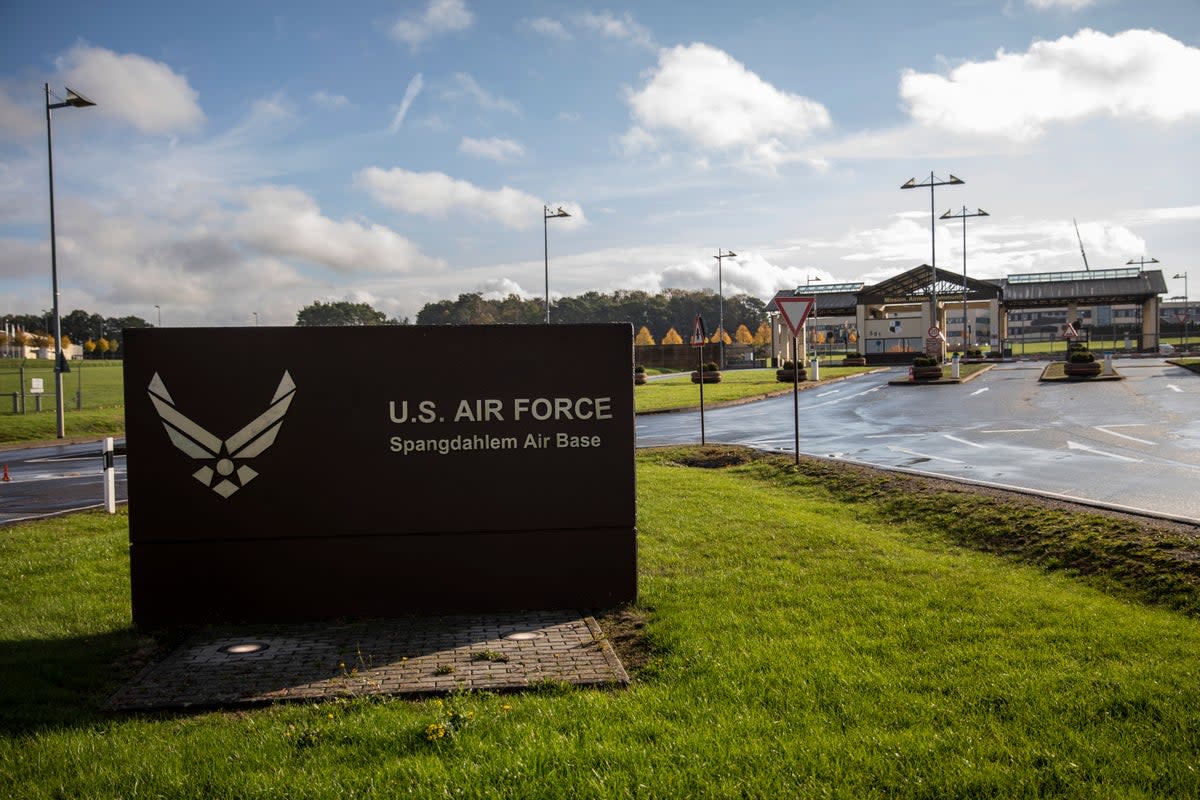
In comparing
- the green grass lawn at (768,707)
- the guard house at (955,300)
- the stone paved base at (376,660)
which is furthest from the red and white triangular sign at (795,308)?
the guard house at (955,300)

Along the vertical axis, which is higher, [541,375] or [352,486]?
[541,375]

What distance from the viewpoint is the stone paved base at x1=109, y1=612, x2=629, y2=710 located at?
17.1 feet

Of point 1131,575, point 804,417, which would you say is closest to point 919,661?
point 1131,575

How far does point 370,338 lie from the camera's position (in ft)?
22.7

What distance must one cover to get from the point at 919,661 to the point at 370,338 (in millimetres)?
4457

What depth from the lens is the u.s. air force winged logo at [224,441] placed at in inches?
264

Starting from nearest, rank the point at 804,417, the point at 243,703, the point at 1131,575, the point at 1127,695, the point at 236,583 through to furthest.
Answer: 1. the point at 1127,695
2. the point at 243,703
3. the point at 236,583
4. the point at 1131,575
5. the point at 804,417

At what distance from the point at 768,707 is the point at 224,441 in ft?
14.4

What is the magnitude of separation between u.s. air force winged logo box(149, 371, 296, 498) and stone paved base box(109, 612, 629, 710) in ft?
3.63

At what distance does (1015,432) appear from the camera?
1972 centimetres

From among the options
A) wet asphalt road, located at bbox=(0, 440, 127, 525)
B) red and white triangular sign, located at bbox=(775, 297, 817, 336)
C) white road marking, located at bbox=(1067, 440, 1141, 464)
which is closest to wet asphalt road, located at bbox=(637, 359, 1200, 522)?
white road marking, located at bbox=(1067, 440, 1141, 464)

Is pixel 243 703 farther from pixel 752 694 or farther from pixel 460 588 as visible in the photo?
pixel 752 694

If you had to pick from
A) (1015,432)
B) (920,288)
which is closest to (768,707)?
(1015,432)

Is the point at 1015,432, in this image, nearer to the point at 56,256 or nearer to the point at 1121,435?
the point at 1121,435
